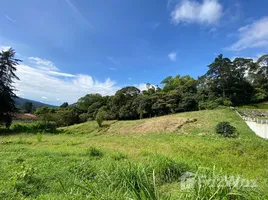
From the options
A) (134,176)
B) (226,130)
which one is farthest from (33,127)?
(134,176)

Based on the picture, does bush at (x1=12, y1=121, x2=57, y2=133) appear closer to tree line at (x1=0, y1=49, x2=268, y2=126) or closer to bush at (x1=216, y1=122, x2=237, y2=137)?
tree line at (x1=0, y1=49, x2=268, y2=126)

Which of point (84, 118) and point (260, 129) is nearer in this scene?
point (260, 129)

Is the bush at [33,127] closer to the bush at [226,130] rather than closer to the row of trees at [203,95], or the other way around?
the row of trees at [203,95]

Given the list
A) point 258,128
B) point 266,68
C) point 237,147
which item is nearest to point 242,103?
point 266,68

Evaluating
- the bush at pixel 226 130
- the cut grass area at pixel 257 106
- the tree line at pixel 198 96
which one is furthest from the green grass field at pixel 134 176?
the cut grass area at pixel 257 106

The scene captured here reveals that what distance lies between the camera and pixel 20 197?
269 cm

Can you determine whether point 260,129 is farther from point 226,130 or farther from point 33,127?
point 33,127

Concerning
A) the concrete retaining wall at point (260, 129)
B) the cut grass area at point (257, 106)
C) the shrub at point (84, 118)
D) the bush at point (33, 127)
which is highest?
the cut grass area at point (257, 106)

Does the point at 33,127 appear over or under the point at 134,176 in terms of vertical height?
under

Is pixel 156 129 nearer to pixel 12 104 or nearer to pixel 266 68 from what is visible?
pixel 12 104

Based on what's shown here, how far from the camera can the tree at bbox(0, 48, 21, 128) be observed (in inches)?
652

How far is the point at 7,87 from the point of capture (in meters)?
17.2

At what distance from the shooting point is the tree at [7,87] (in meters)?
16.6

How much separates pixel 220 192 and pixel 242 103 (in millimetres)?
35363
